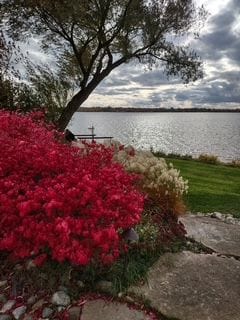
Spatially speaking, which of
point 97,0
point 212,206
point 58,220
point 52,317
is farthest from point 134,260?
point 97,0

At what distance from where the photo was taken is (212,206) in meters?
10.8

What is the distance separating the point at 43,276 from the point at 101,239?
126 centimetres

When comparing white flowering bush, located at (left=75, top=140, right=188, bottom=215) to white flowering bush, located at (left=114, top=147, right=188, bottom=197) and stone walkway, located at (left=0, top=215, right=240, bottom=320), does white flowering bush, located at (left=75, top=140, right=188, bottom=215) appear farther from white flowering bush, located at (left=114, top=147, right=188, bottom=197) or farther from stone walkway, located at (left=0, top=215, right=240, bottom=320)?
stone walkway, located at (left=0, top=215, right=240, bottom=320)

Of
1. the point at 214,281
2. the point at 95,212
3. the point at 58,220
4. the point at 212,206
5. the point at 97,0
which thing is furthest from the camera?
the point at 97,0

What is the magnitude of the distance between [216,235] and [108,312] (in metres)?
3.45

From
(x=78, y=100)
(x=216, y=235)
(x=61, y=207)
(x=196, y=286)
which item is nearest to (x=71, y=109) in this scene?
(x=78, y=100)

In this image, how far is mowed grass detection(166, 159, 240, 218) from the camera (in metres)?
10.6

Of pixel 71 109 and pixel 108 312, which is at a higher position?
pixel 71 109

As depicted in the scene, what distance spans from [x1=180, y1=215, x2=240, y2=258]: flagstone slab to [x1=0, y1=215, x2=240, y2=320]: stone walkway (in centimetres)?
66

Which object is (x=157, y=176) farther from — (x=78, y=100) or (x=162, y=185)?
(x=78, y=100)

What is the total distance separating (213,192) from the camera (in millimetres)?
12906

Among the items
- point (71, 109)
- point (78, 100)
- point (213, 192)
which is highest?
point (78, 100)

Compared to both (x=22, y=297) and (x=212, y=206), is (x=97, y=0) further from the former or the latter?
(x=22, y=297)

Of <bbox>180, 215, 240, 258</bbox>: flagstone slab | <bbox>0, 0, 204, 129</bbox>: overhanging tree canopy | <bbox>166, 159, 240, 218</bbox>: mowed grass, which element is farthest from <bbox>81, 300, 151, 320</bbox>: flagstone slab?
<bbox>0, 0, 204, 129</bbox>: overhanging tree canopy
